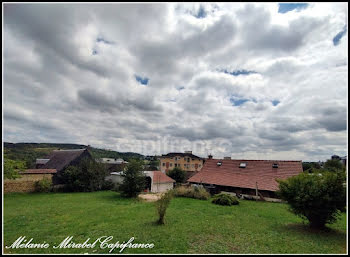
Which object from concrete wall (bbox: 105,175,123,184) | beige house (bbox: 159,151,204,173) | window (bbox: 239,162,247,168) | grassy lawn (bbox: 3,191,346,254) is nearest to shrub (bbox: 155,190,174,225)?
grassy lawn (bbox: 3,191,346,254)

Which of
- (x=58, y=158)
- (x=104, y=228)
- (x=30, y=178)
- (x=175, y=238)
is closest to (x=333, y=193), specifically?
(x=175, y=238)

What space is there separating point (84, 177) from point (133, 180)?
9.91 meters

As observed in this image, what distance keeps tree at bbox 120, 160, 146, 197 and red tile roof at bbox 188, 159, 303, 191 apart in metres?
9.20

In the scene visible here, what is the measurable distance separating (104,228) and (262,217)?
32.8ft

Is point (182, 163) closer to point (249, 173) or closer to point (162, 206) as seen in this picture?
point (249, 173)

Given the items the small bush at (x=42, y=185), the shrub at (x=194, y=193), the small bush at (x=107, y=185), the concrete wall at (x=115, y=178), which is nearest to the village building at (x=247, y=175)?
the shrub at (x=194, y=193)

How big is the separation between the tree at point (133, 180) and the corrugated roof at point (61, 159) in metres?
12.2

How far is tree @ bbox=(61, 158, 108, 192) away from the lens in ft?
78.8

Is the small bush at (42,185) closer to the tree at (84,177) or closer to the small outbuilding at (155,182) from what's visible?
the tree at (84,177)

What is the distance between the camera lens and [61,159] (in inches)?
1112

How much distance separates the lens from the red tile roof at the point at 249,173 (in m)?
20.8

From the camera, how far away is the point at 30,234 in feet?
26.3

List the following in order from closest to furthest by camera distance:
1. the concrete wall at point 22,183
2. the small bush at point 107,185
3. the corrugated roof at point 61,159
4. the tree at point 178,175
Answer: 1. the concrete wall at point 22,183
2. the corrugated roof at point 61,159
3. the small bush at point 107,185
4. the tree at point 178,175

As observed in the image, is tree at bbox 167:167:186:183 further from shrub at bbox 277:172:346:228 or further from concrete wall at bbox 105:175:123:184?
shrub at bbox 277:172:346:228
